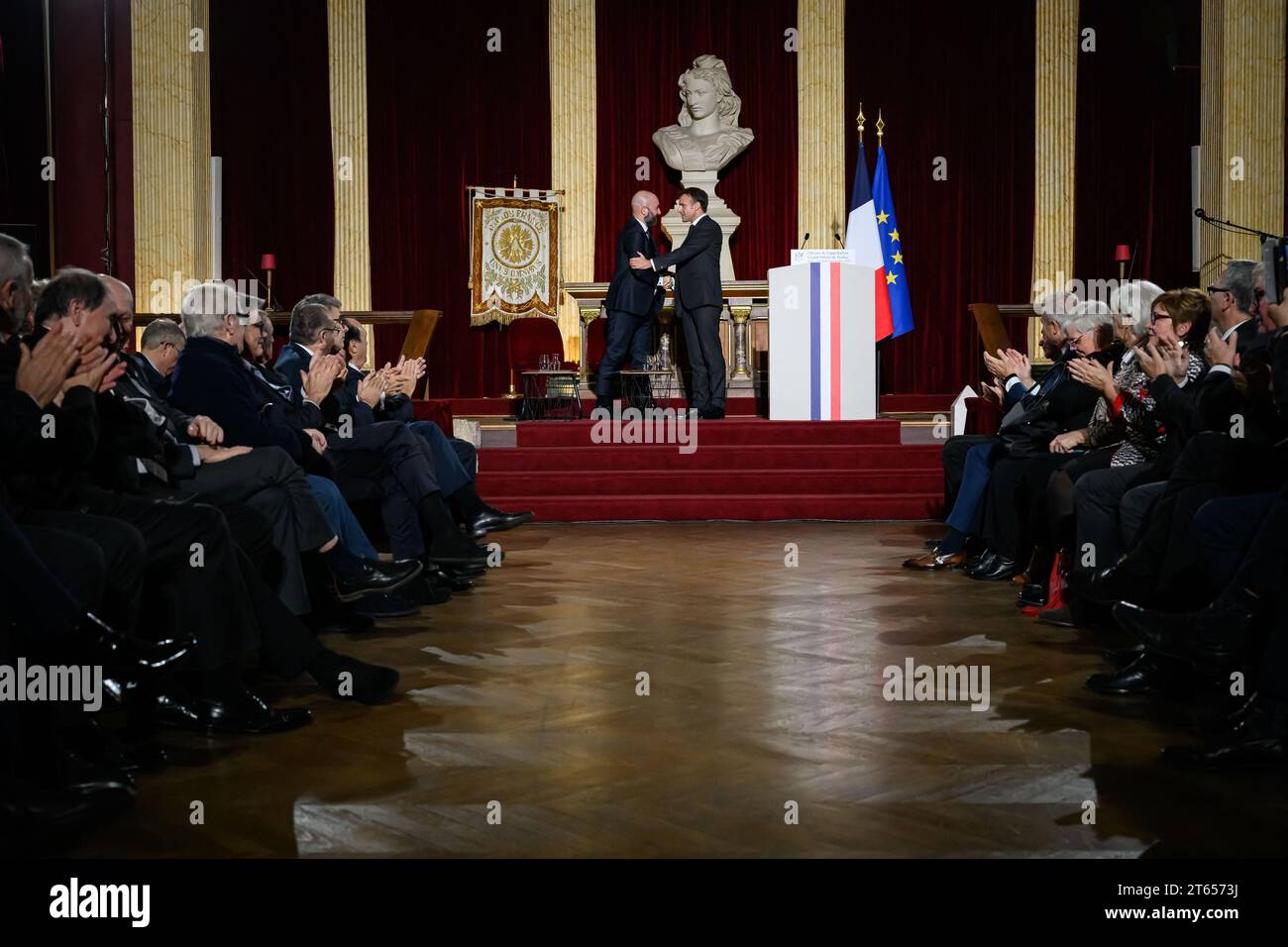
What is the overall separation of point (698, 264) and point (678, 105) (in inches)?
121

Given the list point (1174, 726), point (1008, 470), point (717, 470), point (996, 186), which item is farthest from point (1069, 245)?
point (1174, 726)

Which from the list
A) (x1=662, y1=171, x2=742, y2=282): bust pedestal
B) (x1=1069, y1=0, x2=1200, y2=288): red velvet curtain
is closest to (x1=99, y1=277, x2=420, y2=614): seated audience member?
(x1=662, y1=171, x2=742, y2=282): bust pedestal

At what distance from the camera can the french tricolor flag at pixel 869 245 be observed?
10.3 metres

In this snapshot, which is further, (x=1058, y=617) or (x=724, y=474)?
(x=724, y=474)

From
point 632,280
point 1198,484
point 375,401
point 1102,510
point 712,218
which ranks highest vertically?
point 712,218

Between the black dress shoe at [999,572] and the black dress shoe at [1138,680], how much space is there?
189 cm

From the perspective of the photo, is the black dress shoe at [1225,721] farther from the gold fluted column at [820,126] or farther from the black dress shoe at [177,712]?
the gold fluted column at [820,126]

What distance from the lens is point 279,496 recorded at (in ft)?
12.0

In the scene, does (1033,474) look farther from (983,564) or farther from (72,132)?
(72,132)

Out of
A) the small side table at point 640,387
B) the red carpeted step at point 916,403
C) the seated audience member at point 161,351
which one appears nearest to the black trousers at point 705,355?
the small side table at point 640,387

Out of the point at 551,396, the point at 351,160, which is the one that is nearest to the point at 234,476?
the point at 551,396

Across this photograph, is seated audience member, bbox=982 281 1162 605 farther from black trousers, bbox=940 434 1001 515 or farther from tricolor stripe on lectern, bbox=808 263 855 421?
tricolor stripe on lectern, bbox=808 263 855 421

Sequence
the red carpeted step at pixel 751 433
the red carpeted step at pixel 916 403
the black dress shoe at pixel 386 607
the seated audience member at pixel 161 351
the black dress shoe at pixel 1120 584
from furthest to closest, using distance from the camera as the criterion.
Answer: the red carpeted step at pixel 916 403
the red carpeted step at pixel 751 433
the black dress shoe at pixel 386 607
the seated audience member at pixel 161 351
the black dress shoe at pixel 1120 584

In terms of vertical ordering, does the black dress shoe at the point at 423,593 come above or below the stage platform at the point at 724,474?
below
